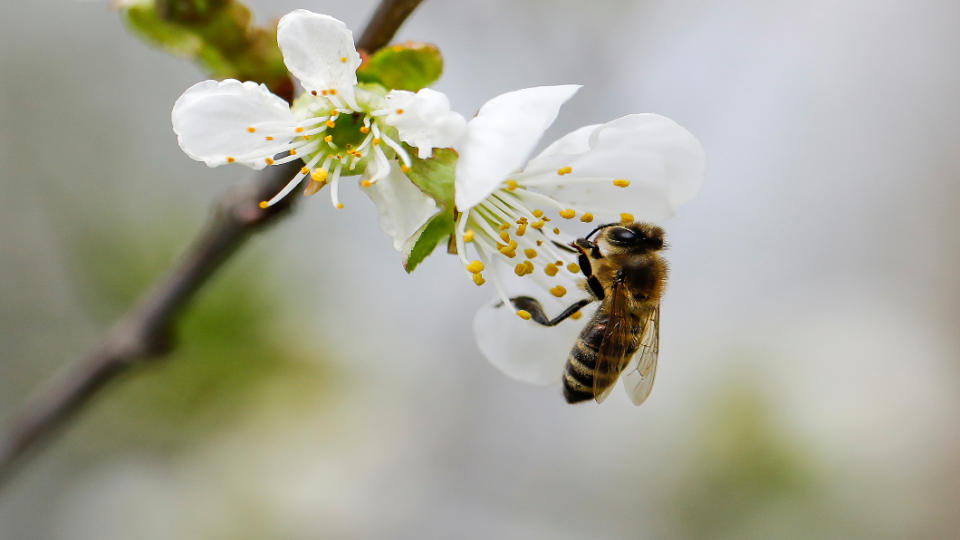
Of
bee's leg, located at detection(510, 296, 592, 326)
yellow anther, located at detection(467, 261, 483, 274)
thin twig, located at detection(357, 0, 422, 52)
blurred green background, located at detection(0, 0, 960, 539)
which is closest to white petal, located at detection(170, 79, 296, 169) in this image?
thin twig, located at detection(357, 0, 422, 52)

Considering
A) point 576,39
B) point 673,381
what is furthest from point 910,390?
point 576,39

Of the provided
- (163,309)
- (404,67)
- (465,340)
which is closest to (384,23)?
(404,67)

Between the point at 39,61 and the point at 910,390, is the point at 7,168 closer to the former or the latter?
the point at 39,61

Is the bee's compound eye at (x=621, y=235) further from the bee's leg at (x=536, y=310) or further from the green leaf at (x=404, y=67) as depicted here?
the green leaf at (x=404, y=67)

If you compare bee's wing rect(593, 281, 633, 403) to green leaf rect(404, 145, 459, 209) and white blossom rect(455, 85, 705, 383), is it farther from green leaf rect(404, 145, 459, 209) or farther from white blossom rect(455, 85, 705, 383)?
green leaf rect(404, 145, 459, 209)

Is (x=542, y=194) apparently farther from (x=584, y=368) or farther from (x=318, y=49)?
(x=318, y=49)

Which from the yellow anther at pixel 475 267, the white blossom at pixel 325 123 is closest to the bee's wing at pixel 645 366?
the yellow anther at pixel 475 267

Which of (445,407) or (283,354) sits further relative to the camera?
(445,407)
